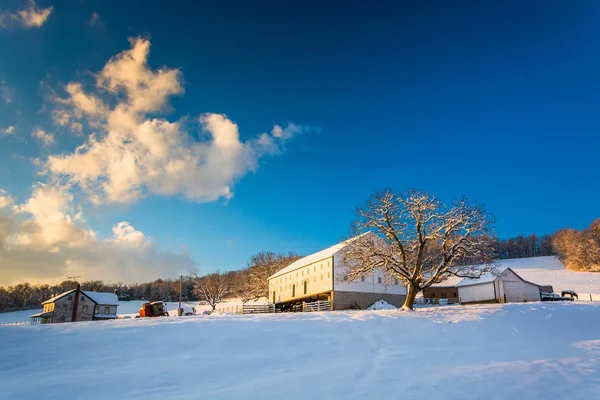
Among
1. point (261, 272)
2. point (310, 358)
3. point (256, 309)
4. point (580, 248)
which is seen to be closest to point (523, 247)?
point (580, 248)

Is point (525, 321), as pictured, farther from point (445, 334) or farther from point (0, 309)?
point (0, 309)

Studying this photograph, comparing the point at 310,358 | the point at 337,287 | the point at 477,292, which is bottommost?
the point at 310,358

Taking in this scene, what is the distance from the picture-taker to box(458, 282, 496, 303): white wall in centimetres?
4814

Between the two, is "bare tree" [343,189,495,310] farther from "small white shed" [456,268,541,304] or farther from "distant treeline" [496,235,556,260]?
"distant treeline" [496,235,556,260]

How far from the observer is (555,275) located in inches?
3868

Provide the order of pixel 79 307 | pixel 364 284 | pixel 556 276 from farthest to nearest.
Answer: pixel 556 276, pixel 79 307, pixel 364 284

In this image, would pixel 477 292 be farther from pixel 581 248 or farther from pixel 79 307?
pixel 581 248

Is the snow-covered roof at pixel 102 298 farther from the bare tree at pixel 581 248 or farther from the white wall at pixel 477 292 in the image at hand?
the bare tree at pixel 581 248

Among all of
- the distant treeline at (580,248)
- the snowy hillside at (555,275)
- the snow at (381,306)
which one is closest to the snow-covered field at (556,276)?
the snowy hillside at (555,275)

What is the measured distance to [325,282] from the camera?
5016 centimetres

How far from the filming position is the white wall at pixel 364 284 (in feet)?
156

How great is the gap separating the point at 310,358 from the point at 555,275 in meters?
103

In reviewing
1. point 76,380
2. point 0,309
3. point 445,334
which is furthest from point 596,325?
point 0,309

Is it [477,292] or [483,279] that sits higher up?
[483,279]
